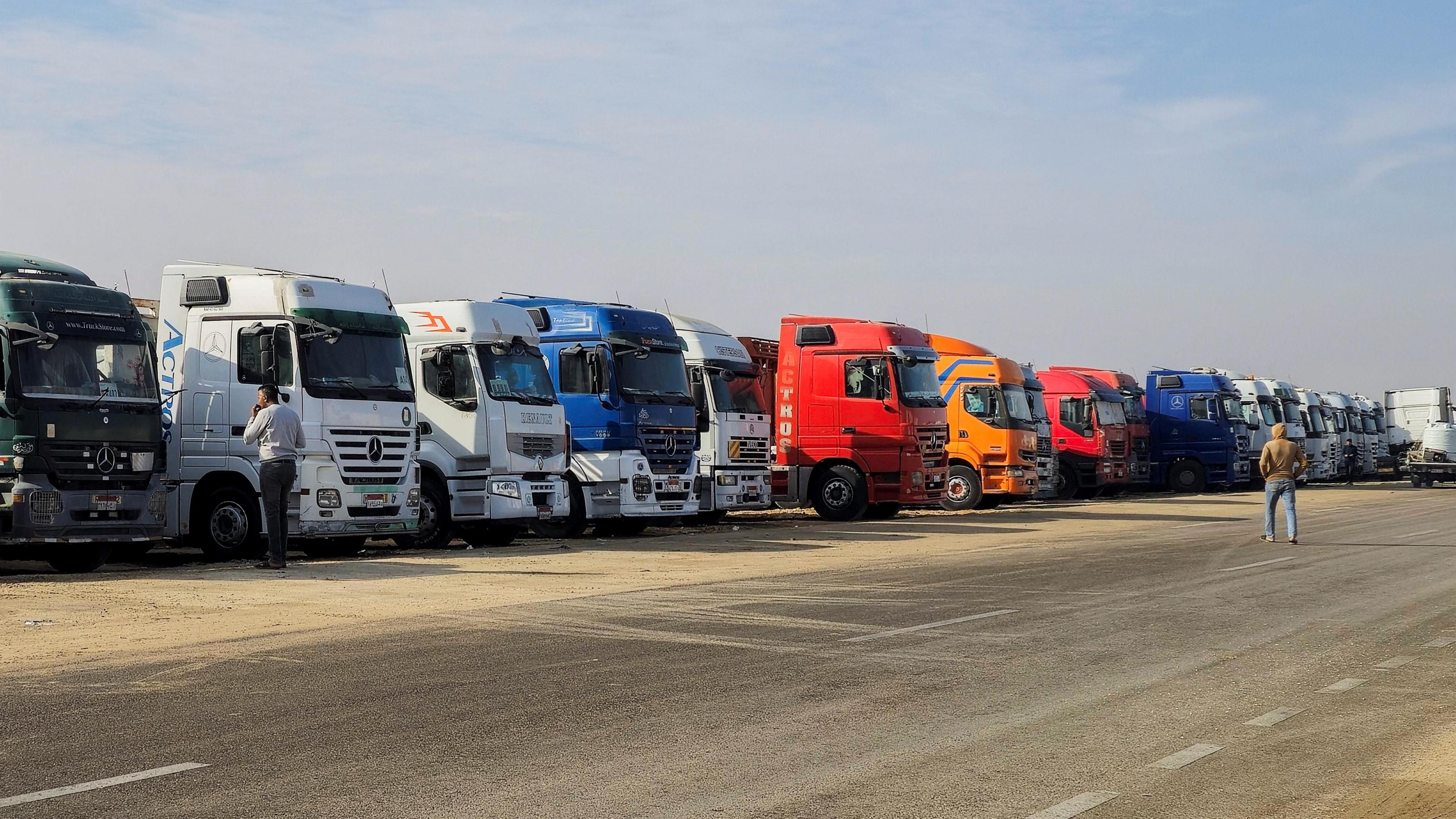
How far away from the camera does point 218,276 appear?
18078 mm

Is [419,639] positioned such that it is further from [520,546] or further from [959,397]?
[959,397]

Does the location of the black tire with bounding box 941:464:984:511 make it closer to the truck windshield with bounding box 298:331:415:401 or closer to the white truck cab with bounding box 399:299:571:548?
the white truck cab with bounding box 399:299:571:548

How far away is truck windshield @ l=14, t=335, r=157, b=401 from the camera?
51.4ft

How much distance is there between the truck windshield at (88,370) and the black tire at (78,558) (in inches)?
69.7

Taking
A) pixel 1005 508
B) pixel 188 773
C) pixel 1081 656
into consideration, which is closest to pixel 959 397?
pixel 1005 508

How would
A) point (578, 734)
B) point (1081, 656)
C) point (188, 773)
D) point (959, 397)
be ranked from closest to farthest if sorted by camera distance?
point (188, 773)
point (578, 734)
point (1081, 656)
point (959, 397)

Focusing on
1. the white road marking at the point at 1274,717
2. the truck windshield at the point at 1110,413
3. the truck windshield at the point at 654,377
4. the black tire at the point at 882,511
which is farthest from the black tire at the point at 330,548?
the truck windshield at the point at 1110,413

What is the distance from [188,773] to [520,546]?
48.0 ft

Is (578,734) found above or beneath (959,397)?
beneath

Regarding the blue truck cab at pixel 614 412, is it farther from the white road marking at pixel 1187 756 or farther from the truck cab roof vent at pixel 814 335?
the white road marking at pixel 1187 756

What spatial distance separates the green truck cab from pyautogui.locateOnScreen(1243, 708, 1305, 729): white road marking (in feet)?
41.1

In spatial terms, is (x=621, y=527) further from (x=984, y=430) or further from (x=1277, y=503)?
(x=1277, y=503)

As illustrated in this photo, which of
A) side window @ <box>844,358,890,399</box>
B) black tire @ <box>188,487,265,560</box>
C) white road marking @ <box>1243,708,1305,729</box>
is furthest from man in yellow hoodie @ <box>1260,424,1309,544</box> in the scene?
white road marking @ <box>1243,708,1305,729</box>

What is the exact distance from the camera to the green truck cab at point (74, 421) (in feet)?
50.8
